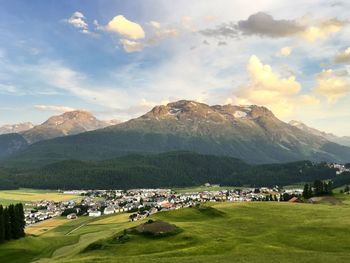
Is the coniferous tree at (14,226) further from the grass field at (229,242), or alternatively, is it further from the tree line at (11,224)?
the grass field at (229,242)

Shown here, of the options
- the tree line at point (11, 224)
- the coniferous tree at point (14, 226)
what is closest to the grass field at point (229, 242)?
the tree line at point (11, 224)

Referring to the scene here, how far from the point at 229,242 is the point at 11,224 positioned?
67.5 metres

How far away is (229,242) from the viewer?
8200 centimetres

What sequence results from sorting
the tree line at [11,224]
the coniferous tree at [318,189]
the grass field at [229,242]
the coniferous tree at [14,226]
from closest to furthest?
the grass field at [229,242] < the tree line at [11,224] < the coniferous tree at [14,226] < the coniferous tree at [318,189]

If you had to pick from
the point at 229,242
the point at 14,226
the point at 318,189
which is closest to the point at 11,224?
the point at 14,226

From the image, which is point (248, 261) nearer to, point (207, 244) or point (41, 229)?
point (207, 244)

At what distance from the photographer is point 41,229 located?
187875 mm

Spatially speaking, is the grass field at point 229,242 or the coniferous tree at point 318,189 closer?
the grass field at point 229,242

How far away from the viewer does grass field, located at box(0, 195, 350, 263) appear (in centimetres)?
6806

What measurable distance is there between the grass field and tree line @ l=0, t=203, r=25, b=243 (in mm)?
3248

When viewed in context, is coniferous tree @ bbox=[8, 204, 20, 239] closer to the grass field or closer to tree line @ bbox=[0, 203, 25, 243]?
tree line @ bbox=[0, 203, 25, 243]

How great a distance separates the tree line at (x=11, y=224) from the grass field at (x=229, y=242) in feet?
10.7

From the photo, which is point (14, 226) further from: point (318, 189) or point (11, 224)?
point (318, 189)

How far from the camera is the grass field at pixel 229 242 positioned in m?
68.1
